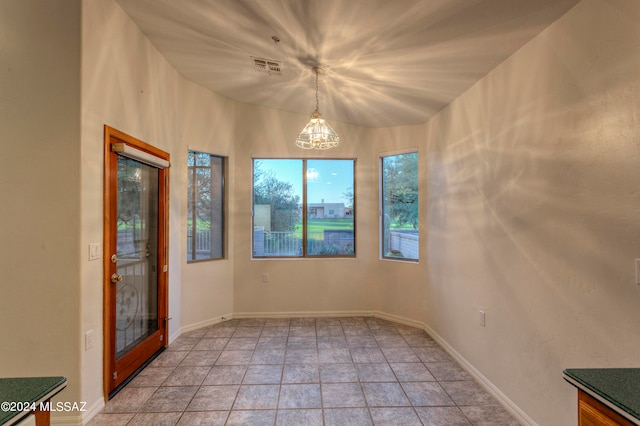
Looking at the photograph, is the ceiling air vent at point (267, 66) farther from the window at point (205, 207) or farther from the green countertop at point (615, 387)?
the green countertop at point (615, 387)

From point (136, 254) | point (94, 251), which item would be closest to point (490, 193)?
point (94, 251)

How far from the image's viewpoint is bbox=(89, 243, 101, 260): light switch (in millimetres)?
2126

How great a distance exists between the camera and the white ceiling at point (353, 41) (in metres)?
1.92

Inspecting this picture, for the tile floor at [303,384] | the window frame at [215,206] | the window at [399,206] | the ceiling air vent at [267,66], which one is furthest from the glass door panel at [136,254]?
the window at [399,206]

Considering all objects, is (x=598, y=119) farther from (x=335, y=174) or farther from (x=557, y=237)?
(x=335, y=174)

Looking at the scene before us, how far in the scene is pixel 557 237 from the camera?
1847 millimetres

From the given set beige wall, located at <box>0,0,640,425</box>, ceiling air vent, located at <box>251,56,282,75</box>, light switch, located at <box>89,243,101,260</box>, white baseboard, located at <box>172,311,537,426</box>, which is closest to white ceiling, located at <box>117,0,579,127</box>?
ceiling air vent, located at <box>251,56,282,75</box>

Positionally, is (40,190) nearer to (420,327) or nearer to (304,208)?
(304,208)

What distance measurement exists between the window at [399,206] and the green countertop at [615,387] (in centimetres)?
291

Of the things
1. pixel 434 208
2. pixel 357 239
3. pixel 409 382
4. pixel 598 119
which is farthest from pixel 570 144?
pixel 357 239

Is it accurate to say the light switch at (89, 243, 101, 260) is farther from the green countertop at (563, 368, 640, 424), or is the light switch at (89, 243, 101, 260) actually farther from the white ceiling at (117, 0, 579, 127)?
the green countertop at (563, 368, 640, 424)

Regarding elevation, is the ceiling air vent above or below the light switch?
above

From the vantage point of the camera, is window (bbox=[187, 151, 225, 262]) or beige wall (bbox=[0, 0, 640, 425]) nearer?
beige wall (bbox=[0, 0, 640, 425])

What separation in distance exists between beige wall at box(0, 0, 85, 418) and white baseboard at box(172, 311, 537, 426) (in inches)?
70.6
